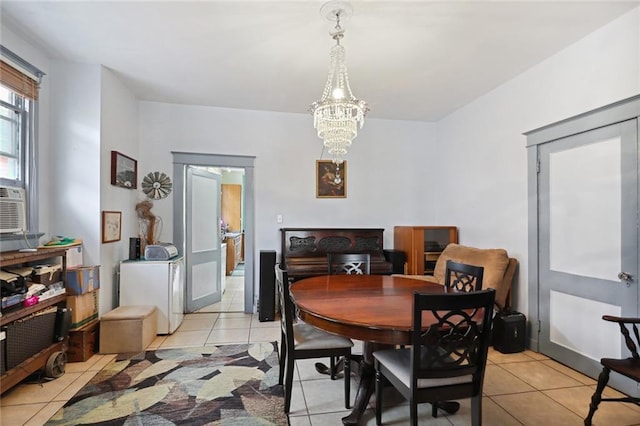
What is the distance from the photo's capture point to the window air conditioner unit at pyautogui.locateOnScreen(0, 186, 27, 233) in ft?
7.60

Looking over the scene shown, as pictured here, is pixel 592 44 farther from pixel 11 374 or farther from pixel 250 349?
pixel 11 374

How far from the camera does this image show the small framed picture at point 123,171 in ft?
10.9

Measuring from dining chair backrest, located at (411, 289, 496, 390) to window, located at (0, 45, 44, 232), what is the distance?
3289 millimetres

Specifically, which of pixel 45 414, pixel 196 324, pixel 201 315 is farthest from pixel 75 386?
pixel 201 315

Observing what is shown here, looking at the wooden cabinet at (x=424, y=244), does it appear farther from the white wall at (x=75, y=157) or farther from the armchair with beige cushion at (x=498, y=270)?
the white wall at (x=75, y=157)

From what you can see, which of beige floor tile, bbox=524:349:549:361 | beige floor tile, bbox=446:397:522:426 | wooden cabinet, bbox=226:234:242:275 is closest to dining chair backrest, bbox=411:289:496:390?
beige floor tile, bbox=446:397:522:426

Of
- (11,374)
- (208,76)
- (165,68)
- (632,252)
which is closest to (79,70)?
(165,68)

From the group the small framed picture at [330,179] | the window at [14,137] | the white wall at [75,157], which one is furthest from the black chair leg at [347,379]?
the window at [14,137]

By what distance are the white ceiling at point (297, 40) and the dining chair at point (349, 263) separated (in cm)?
193

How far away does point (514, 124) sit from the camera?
341cm

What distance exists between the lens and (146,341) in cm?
313

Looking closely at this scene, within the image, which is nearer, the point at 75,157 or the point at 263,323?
the point at 75,157

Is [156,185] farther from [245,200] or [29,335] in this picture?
[29,335]

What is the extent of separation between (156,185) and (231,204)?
15.2 feet
